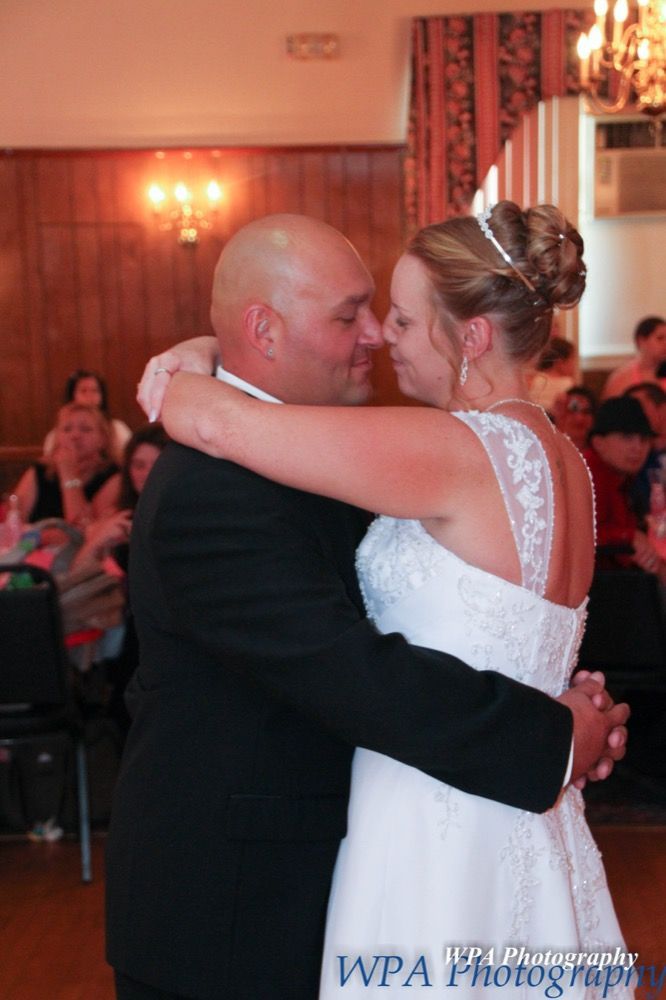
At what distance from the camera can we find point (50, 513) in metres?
5.73

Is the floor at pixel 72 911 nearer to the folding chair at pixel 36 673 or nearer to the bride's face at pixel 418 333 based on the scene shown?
the folding chair at pixel 36 673

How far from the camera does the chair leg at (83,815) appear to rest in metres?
3.73

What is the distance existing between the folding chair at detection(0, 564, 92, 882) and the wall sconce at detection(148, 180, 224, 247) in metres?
7.59

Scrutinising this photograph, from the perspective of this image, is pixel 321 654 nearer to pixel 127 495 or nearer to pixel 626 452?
pixel 127 495

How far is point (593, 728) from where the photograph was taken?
1547 mm

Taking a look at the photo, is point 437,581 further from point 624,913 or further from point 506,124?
point 506,124

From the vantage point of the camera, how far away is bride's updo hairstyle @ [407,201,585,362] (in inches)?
63.2

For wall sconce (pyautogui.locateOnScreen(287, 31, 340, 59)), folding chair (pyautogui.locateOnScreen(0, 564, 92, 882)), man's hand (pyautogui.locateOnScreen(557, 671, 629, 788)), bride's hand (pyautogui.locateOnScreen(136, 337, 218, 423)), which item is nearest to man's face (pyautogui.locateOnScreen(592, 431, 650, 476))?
folding chair (pyautogui.locateOnScreen(0, 564, 92, 882))

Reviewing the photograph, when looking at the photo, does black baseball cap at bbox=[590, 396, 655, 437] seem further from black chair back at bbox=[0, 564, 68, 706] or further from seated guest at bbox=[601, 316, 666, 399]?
black chair back at bbox=[0, 564, 68, 706]

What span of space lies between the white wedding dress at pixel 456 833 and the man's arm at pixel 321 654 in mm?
114

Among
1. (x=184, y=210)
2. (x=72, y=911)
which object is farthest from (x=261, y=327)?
(x=184, y=210)

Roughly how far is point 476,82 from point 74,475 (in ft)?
13.0

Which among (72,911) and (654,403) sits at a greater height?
(654,403)

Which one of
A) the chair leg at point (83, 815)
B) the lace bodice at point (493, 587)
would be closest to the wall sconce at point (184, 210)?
the chair leg at point (83, 815)
